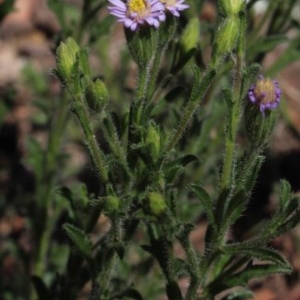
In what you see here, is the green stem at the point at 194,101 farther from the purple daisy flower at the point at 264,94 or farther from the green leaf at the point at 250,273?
the green leaf at the point at 250,273

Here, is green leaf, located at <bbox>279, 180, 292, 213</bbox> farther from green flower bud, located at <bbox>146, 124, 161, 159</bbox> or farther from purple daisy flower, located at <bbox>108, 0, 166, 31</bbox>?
purple daisy flower, located at <bbox>108, 0, 166, 31</bbox>

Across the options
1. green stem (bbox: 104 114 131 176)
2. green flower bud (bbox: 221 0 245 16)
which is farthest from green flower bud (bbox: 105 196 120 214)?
green flower bud (bbox: 221 0 245 16)

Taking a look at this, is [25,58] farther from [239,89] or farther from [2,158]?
[239,89]

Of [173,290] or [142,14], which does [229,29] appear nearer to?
[142,14]

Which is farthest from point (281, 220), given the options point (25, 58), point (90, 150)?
point (25, 58)

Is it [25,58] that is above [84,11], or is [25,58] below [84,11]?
below

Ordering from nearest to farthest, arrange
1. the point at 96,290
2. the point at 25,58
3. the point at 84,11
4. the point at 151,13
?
the point at 151,13 < the point at 96,290 < the point at 84,11 < the point at 25,58
